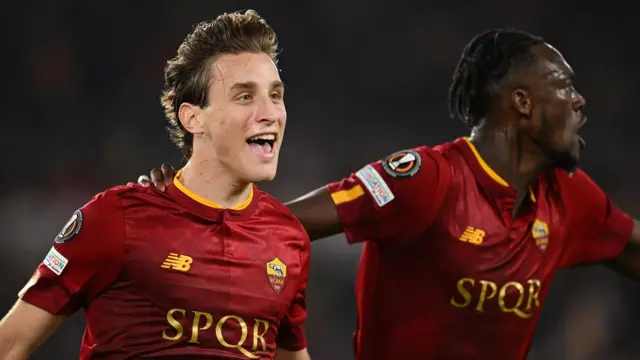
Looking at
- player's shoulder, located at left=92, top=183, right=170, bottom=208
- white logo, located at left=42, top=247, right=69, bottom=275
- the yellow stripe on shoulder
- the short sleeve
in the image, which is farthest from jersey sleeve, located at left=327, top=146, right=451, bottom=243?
white logo, located at left=42, top=247, right=69, bottom=275

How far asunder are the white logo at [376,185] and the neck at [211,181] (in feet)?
2.91

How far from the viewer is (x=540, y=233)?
3.74 m

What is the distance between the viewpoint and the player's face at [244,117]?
269 centimetres

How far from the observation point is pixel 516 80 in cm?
382

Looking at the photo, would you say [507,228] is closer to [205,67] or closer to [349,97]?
[205,67]

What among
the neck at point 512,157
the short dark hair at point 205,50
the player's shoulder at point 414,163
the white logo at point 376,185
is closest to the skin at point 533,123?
the neck at point 512,157

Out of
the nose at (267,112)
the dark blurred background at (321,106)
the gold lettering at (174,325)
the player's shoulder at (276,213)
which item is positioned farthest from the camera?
the dark blurred background at (321,106)

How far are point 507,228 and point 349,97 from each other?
358cm

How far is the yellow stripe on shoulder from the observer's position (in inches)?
141

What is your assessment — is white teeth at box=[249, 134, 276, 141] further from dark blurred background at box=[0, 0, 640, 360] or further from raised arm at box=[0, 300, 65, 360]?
dark blurred background at box=[0, 0, 640, 360]

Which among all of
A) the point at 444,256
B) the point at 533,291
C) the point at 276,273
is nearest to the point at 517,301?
the point at 533,291

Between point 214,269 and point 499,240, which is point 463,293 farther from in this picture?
point 214,269

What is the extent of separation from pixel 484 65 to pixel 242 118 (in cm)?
155

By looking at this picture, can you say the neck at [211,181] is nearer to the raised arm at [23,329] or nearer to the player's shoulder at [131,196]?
the player's shoulder at [131,196]
